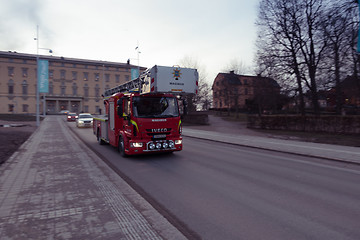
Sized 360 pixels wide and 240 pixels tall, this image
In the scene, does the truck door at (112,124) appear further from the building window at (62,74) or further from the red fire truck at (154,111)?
the building window at (62,74)

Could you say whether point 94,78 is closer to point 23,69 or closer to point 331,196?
point 23,69

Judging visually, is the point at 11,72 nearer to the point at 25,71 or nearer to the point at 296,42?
the point at 25,71

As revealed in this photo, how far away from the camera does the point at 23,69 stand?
70.4 m

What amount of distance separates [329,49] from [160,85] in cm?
1805

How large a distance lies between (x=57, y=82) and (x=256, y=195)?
8237 cm

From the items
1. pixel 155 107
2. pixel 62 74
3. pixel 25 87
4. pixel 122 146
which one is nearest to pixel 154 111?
pixel 155 107

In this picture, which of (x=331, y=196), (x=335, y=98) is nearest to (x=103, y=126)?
(x=331, y=196)

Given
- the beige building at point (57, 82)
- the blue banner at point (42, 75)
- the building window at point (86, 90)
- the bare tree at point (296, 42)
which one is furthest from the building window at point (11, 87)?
the bare tree at point (296, 42)

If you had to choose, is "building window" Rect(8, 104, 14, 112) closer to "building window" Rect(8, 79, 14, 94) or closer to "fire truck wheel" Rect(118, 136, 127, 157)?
"building window" Rect(8, 79, 14, 94)

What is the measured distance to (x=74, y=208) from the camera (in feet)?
13.6

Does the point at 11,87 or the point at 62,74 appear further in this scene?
the point at 62,74

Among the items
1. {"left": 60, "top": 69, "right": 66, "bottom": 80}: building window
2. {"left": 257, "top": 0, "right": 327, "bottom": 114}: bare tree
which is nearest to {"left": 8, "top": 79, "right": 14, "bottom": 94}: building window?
{"left": 60, "top": 69, "right": 66, "bottom": 80}: building window

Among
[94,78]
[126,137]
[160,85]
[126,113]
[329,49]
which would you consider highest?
[94,78]

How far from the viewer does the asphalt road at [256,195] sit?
345cm
